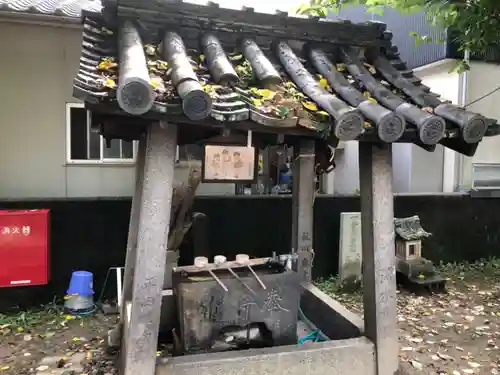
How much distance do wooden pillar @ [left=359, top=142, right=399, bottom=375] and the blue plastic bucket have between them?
5.03 meters

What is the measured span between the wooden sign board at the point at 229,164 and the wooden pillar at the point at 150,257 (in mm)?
1838

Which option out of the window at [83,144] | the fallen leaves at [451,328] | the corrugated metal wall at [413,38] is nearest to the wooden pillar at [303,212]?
the fallen leaves at [451,328]

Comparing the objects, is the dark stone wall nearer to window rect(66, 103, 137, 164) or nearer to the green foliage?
window rect(66, 103, 137, 164)

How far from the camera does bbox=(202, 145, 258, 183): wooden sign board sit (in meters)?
5.74

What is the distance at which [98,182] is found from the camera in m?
9.20

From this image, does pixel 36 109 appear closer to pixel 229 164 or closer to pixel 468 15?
pixel 229 164

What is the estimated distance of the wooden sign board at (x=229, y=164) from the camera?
5738 millimetres

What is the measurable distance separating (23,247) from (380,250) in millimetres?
5722

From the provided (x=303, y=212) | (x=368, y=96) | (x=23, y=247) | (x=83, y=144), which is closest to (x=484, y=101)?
(x=303, y=212)

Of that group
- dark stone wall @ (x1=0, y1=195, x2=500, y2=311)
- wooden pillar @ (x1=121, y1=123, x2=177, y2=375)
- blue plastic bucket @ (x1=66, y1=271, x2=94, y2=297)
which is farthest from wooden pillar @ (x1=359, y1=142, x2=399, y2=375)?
blue plastic bucket @ (x1=66, y1=271, x2=94, y2=297)

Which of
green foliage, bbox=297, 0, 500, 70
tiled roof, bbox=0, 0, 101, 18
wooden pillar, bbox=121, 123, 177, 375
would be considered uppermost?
tiled roof, bbox=0, 0, 101, 18

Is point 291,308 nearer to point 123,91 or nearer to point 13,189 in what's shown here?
point 123,91

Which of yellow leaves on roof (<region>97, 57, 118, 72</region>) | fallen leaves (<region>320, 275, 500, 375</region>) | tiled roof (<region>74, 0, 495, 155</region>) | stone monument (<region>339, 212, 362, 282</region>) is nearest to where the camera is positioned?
tiled roof (<region>74, 0, 495, 155</region>)

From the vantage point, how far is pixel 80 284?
7605 mm
